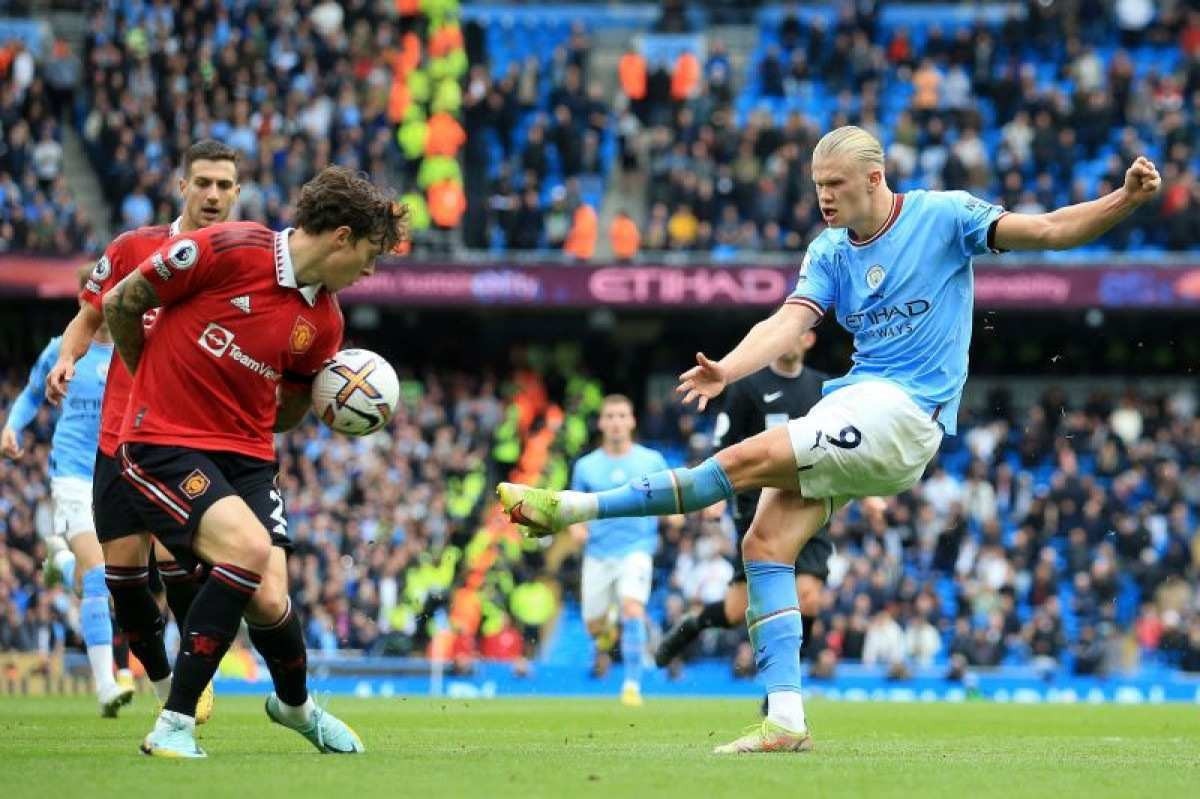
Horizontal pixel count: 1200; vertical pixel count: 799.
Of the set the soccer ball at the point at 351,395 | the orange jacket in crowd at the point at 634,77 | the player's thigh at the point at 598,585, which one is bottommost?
the player's thigh at the point at 598,585

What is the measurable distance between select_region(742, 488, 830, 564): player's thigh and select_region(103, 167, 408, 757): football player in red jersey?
1976 millimetres

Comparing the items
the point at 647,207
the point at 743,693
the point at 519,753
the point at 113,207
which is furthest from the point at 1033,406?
the point at 519,753

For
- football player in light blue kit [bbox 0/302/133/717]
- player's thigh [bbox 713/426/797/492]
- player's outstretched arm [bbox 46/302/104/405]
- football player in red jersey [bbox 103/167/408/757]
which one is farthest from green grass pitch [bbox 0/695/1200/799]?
player's outstretched arm [bbox 46/302/104/405]

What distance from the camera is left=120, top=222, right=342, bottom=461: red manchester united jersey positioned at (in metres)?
7.54

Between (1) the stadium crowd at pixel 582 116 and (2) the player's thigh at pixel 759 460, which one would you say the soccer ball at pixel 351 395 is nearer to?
(2) the player's thigh at pixel 759 460

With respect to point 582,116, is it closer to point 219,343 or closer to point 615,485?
point 615,485

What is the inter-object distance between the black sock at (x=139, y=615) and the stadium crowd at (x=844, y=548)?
11411mm

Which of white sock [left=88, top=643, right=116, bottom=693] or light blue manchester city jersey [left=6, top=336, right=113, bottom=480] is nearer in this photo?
white sock [left=88, top=643, right=116, bottom=693]

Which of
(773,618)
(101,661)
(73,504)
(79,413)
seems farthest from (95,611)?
(773,618)

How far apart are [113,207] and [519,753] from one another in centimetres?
2137

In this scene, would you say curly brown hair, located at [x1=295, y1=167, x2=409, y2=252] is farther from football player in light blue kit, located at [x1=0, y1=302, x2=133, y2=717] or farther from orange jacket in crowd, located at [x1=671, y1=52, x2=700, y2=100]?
orange jacket in crowd, located at [x1=671, y1=52, x2=700, y2=100]

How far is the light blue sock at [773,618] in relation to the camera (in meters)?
8.23

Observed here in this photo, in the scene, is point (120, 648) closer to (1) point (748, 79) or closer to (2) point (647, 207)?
(2) point (647, 207)

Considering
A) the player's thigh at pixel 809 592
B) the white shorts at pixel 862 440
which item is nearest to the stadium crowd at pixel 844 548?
the player's thigh at pixel 809 592
